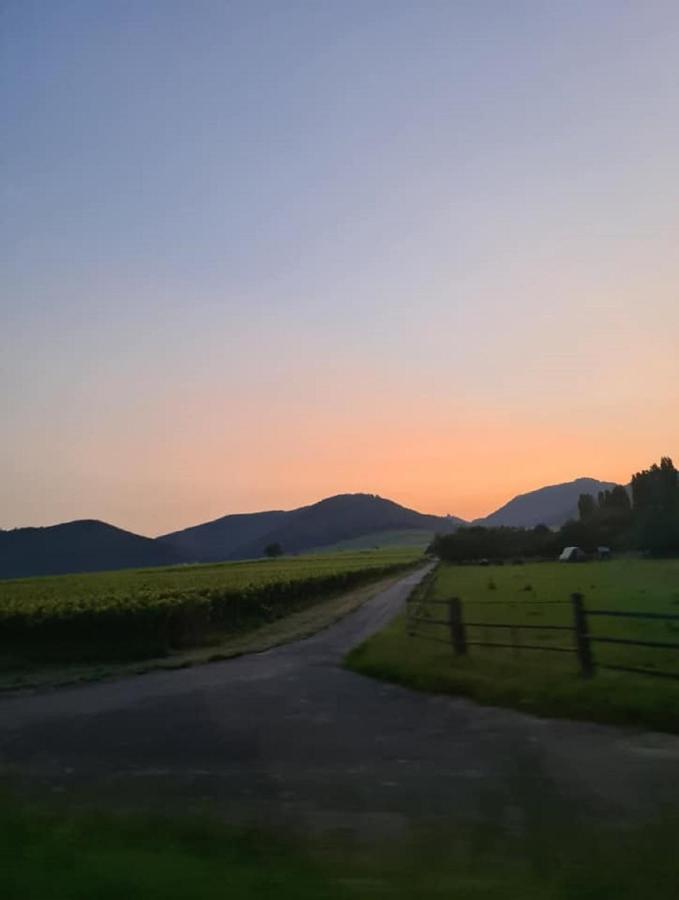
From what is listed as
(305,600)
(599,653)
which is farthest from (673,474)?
(599,653)

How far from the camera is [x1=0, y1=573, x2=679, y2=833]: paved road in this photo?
9.95 m

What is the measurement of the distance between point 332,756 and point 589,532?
11326 centimetres

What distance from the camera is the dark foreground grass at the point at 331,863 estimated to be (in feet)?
23.0

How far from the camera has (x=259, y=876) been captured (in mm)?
7453

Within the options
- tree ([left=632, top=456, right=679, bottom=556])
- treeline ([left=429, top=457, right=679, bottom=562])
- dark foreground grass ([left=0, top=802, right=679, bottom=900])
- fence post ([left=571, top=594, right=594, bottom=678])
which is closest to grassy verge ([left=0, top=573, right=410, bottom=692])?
fence post ([left=571, top=594, right=594, bottom=678])

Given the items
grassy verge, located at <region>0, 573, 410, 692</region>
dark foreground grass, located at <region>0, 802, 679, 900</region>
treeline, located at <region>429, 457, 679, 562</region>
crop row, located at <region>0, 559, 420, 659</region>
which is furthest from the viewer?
treeline, located at <region>429, 457, 679, 562</region>

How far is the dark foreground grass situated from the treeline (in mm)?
97195

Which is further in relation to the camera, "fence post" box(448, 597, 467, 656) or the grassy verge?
the grassy verge

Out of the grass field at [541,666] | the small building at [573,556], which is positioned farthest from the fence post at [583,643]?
the small building at [573,556]

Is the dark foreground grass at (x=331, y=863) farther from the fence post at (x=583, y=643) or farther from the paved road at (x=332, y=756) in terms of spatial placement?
the fence post at (x=583, y=643)

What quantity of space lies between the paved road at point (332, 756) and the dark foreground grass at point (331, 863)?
75 centimetres

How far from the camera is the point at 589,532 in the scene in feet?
403

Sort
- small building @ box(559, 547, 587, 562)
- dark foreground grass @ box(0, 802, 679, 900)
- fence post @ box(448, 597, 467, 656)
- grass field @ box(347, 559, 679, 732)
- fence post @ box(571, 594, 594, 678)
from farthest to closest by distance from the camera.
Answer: small building @ box(559, 547, 587, 562)
fence post @ box(448, 597, 467, 656)
fence post @ box(571, 594, 594, 678)
grass field @ box(347, 559, 679, 732)
dark foreground grass @ box(0, 802, 679, 900)

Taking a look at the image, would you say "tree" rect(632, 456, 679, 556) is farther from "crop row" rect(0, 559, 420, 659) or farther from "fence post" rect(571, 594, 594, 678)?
"fence post" rect(571, 594, 594, 678)
